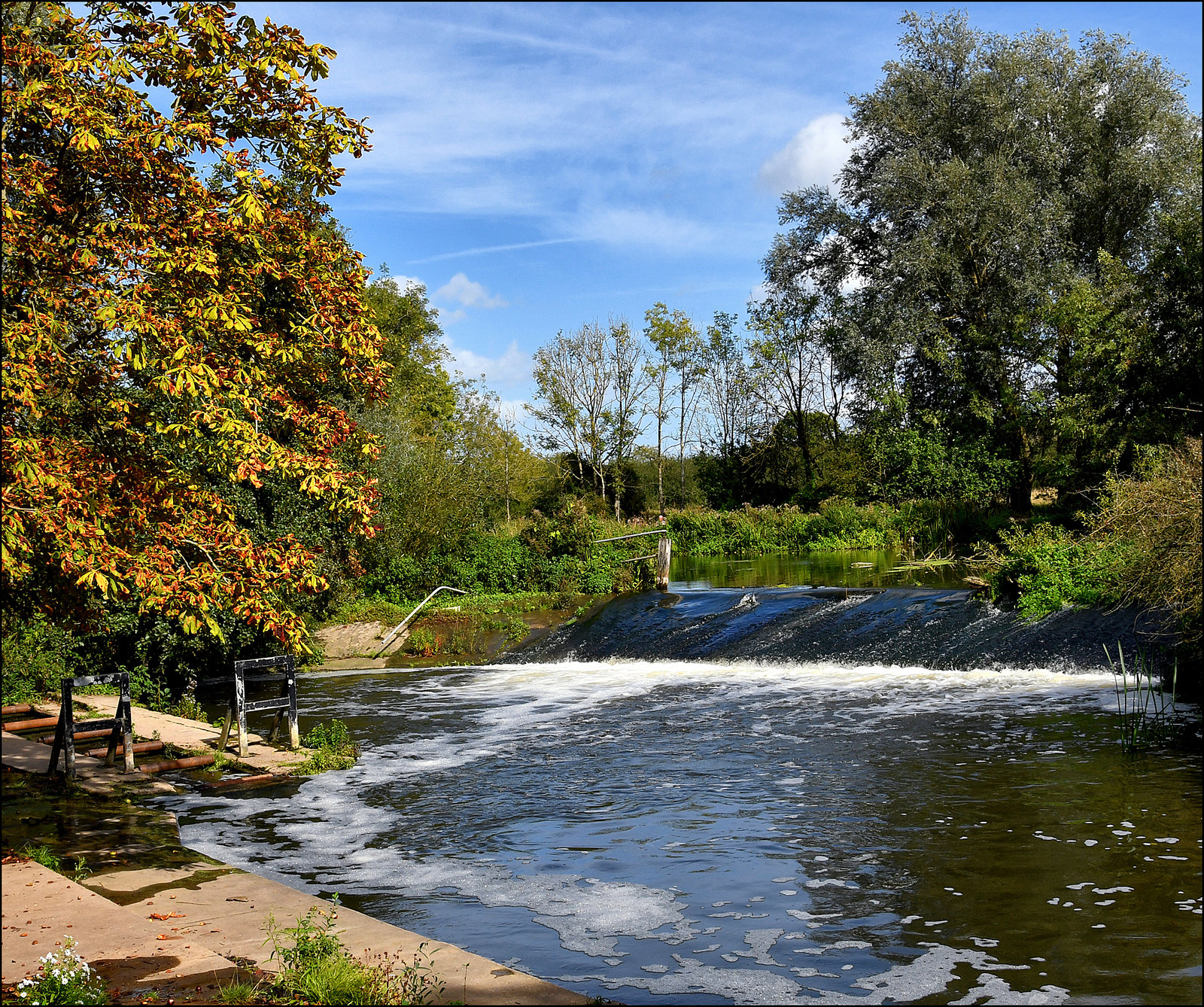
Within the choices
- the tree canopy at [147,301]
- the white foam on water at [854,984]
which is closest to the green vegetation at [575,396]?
the tree canopy at [147,301]

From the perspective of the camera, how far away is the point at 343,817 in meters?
8.91

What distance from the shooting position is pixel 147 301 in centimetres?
588

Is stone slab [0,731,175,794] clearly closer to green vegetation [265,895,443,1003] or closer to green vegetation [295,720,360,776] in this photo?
green vegetation [295,720,360,776]

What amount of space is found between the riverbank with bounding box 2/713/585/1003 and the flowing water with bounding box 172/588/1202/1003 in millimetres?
733

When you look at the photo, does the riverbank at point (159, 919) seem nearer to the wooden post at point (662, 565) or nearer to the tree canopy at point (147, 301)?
the tree canopy at point (147, 301)

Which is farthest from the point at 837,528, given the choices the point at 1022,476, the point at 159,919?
the point at 159,919

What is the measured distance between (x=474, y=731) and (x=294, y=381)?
6463 millimetres

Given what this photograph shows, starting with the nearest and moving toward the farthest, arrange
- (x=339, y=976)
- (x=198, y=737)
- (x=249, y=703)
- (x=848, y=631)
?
(x=339, y=976) < (x=249, y=703) < (x=198, y=737) < (x=848, y=631)

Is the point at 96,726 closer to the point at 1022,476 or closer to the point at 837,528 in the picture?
the point at 1022,476

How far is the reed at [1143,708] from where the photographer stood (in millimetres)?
9938

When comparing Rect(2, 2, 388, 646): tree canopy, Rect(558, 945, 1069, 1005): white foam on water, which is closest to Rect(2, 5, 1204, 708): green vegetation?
Rect(2, 2, 388, 646): tree canopy

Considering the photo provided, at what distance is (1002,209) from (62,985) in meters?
27.8

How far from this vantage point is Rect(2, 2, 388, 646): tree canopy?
5.57 m

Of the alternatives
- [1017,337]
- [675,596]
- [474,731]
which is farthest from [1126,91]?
[474,731]
